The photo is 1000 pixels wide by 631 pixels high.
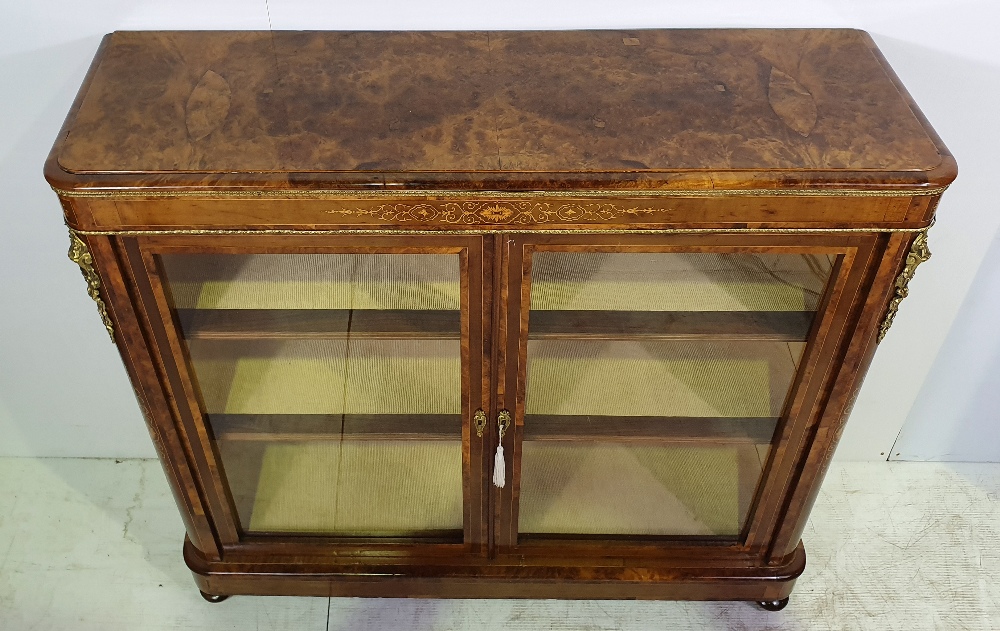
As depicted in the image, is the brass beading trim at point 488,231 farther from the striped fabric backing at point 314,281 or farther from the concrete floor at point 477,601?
the concrete floor at point 477,601

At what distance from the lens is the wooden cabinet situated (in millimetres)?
901

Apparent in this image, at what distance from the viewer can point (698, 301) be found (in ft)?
3.45

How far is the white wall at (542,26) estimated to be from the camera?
1.09 metres

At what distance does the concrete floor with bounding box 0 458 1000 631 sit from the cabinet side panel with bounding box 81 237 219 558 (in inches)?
7.8

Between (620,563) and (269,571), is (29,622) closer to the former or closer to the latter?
(269,571)

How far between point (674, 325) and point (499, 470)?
0.32 m

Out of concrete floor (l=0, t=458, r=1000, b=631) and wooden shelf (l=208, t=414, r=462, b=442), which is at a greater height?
wooden shelf (l=208, t=414, r=462, b=442)

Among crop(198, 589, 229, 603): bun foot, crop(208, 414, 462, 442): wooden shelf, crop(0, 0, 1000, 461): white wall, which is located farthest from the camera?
crop(198, 589, 229, 603): bun foot

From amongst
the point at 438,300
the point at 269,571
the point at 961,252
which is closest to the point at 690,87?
the point at 438,300

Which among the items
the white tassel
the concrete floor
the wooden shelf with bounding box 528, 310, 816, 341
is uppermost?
the wooden shelf with bounding box 528, 310, 816, 341

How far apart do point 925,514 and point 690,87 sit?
1.02m

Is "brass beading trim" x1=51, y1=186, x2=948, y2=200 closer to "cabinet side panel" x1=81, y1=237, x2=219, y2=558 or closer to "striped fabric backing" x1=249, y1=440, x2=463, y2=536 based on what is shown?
"cabinet side panel" x1=81, y1=237, x2=219, y2=558

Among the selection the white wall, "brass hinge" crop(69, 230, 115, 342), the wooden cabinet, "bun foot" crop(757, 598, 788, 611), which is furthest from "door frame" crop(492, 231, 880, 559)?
"brass hinge" crop(69, 230, 115, 342)

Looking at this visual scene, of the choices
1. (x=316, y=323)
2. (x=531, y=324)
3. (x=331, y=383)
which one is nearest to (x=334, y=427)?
(x=331, y=383)
